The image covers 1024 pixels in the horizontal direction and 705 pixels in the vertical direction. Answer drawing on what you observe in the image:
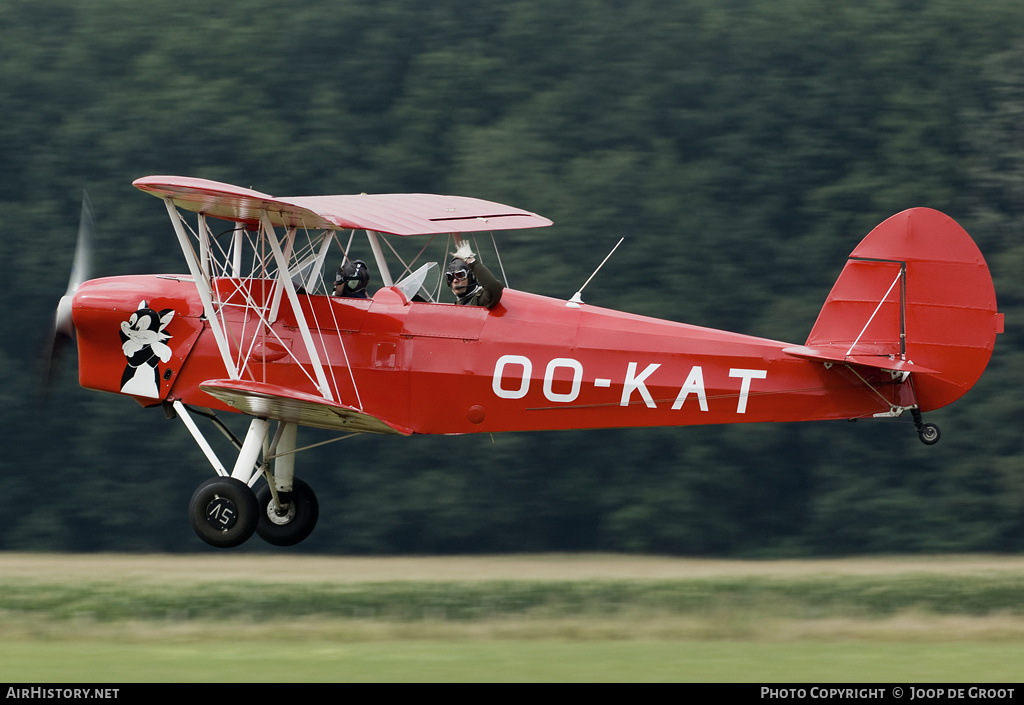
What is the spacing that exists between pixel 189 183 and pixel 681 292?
14080mm

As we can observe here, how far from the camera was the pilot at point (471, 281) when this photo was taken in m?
10.0

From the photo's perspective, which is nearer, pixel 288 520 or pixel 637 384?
pixel 637 384

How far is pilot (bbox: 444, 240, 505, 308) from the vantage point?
1005 centimetres

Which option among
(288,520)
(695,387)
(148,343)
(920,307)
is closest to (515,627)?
(288,520)

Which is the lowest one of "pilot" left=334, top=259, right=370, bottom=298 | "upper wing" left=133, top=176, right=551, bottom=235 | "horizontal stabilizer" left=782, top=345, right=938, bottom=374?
"horizontal stabilizer" left=782, top=345, right=938, bottom=374

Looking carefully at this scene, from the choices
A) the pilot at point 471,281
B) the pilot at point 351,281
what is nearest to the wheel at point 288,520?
the pilot at point 351,281

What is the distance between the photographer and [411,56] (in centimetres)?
2567

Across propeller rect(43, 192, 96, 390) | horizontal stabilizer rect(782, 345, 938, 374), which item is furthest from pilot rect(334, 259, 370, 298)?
horizontal stabilizer rect(782, 345, 938, 374)

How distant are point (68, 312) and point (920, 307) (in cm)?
654

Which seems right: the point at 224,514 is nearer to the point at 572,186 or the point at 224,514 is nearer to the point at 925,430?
the point at 925,430

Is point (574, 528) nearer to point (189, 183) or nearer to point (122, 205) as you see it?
point (122, 205)

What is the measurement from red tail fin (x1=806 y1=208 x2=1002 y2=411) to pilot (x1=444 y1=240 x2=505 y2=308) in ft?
7.96

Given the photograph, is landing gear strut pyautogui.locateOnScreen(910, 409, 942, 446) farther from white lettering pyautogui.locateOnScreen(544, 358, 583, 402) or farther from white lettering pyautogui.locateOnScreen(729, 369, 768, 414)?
white lettering pyautogui.locateOnScreen(544, 358, 583, 402)

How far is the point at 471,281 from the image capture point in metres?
10.3
